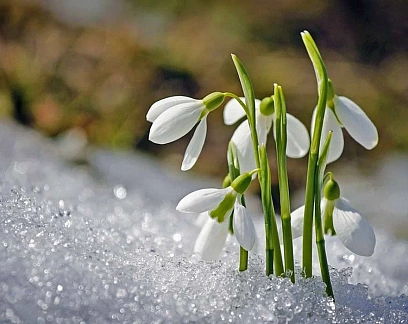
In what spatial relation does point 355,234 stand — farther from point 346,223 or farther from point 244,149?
point 244,149

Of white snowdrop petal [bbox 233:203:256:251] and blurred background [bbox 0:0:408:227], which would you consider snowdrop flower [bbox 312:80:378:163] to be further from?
blurred background [bbox 0:0:408:227]

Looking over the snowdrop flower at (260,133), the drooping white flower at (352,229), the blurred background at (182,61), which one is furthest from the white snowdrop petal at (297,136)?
the blurred background at (182,61)

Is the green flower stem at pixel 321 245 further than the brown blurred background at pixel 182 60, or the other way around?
the brown blurred background at pixel 182 60

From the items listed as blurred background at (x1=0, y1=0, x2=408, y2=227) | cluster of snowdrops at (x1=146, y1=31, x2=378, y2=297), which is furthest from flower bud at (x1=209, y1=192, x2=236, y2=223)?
blurred background at (x1=0, y1=0, x2=408, y2=227)

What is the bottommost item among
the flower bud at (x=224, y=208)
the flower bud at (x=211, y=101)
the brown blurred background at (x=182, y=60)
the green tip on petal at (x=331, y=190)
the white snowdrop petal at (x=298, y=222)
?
the brown blurred background at (x=182, y=60)

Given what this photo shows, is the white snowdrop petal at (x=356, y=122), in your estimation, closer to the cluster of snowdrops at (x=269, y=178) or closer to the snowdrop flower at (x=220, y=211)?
the cluster of snowdrops at (x=269, y=178)

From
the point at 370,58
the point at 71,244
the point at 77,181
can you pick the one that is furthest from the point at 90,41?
the point at 71,244
